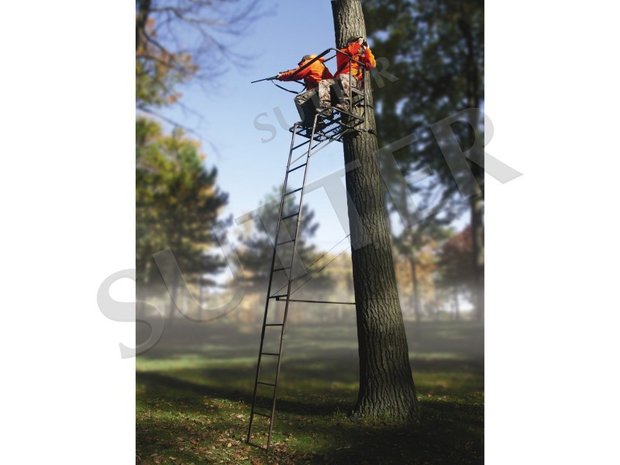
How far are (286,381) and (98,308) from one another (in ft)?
6.49

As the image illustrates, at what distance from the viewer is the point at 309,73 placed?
3799mm

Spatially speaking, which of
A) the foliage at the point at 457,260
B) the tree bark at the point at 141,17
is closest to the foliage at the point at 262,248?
the foliage at the point at 457,260

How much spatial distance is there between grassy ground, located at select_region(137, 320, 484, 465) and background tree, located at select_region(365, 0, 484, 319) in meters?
1.24

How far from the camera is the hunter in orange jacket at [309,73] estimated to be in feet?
12.4

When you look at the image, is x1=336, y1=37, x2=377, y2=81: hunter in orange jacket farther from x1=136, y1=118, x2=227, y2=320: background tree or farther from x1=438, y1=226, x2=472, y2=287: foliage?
x1=136, y1=118, x2=227, y2=320: background tree

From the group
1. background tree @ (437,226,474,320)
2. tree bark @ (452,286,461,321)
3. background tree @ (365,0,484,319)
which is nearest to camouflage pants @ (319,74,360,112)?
background tree @ (365,0,484,319)

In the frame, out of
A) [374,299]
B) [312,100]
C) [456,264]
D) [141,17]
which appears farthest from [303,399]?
[141,17]

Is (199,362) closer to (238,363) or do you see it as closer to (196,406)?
(238,363)

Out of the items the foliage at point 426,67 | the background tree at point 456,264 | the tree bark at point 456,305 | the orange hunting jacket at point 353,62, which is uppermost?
the foliage at point 426,67

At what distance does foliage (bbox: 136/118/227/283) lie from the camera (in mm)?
7066

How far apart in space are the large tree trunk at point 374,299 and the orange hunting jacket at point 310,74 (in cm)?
44

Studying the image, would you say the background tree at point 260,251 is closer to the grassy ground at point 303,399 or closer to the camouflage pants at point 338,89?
the grassy ground at point 303,399

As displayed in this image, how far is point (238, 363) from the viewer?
20.0ft

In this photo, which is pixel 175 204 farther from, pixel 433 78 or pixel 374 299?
pixel 374 299
